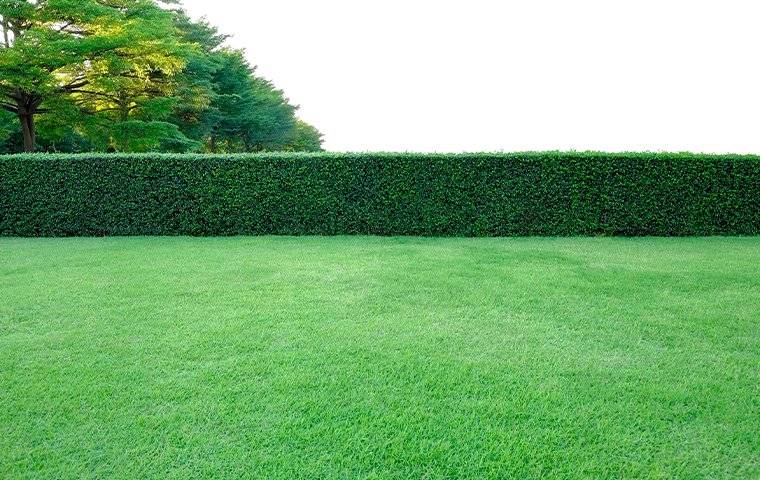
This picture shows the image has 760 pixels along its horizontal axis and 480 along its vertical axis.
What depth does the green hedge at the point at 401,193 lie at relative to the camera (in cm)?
995

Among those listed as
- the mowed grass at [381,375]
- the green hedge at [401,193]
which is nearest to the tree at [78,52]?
the green hedge at [401,193]

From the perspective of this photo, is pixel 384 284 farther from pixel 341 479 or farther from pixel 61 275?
pixel 61 275

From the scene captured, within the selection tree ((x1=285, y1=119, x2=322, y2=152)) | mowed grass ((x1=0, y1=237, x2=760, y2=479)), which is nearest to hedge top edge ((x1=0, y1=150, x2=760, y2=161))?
mowed grass ((x1=0, y1=237, x2=760, y2=479))

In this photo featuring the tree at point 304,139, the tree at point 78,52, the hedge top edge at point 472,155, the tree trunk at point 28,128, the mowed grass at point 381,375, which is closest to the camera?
the mowed grass at point 381,375

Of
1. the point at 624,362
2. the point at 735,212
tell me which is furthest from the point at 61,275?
the point at 735,212

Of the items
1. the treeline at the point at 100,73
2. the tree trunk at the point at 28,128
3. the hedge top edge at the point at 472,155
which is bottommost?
the hedge top edge at the point at 472,155

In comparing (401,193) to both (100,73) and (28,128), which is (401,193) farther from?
(28,128)

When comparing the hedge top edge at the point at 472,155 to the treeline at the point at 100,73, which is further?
→ the treeline at the point at 100,73

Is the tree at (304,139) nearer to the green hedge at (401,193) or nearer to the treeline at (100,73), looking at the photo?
the treeline at (100,73)

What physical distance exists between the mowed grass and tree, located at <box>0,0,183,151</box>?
16.3 m

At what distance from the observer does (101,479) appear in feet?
7.10

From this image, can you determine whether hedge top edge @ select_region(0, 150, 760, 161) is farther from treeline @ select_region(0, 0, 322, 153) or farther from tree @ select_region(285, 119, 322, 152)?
tree @ select_region(285, 119, 322, 152)

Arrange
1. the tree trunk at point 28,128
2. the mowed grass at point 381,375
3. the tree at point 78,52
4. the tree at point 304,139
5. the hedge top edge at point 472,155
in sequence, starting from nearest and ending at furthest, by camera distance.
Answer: the mowed grass at point 381,375, the hedge top edge at point 472,155, the tree at point 78,52, the tree trunk at point 28,128, the tree at point 304,139

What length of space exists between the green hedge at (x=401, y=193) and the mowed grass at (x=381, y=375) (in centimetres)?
415
